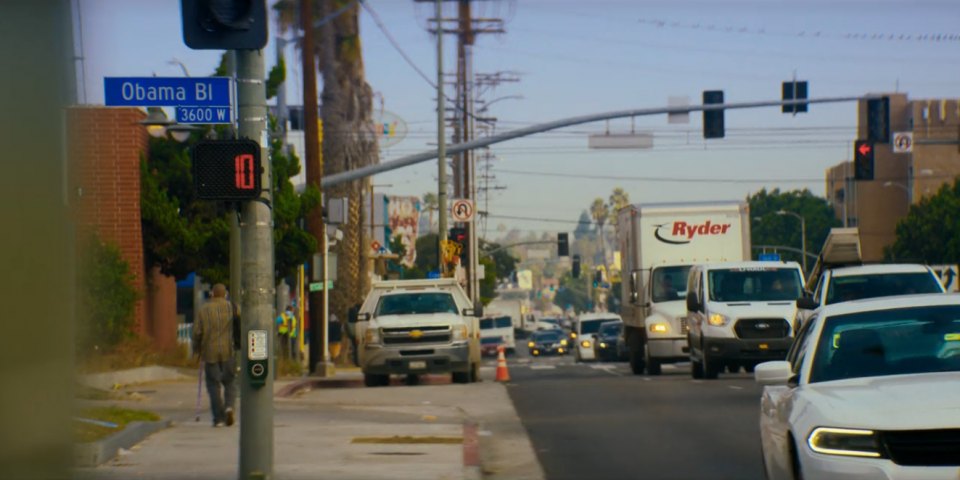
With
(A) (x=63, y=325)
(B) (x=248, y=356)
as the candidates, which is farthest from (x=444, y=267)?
(A) (x=63, y=325)

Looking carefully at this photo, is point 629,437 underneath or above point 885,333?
underneath

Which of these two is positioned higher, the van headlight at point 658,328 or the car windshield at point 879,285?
the car windshield at point 879,285

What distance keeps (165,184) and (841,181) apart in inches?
3384

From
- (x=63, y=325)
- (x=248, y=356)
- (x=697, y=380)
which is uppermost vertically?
(x=63, y=325)

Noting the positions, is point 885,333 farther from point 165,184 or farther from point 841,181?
point 841,181

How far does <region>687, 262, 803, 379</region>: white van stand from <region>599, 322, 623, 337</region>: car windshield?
21.0m

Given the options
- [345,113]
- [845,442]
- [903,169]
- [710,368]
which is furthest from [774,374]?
[903,169]

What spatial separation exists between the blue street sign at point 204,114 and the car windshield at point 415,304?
15998 mm

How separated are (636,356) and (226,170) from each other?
68.2 feet

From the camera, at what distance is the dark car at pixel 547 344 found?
73625 millimetres

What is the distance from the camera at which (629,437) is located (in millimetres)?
16266

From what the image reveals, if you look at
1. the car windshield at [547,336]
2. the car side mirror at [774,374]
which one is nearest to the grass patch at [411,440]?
the car side mirror at [774,374]

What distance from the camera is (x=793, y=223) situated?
10638cm

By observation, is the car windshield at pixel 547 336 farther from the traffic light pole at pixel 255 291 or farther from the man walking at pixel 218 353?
the traffic light pole at pixel 255 291
